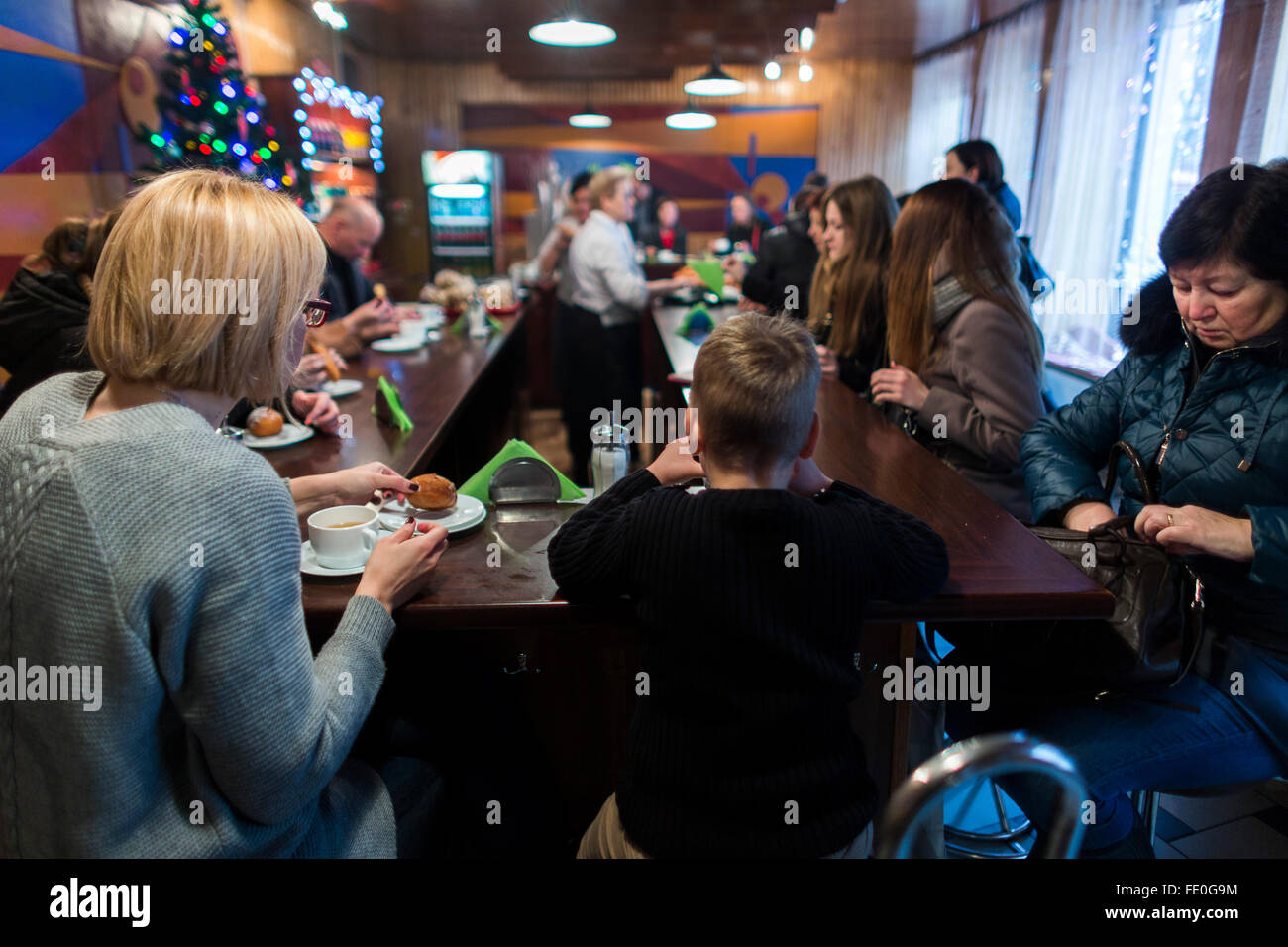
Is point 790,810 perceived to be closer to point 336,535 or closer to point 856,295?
point 336,535

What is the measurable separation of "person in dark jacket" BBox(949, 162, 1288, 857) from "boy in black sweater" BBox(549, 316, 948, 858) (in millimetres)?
557

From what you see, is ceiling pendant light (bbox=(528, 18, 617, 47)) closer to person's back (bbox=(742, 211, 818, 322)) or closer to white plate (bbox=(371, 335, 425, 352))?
person's back (bbox=(742, 211, 818, 322))

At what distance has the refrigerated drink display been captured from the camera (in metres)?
9.77

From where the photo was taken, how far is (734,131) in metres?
11.1

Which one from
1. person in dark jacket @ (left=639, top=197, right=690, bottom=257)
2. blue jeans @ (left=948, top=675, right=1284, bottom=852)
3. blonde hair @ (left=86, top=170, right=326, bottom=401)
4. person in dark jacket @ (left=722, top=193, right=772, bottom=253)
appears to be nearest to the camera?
blonde hair @ (left=86, top=170, right=326, bottom=401)

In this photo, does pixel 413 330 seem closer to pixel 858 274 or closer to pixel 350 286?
pixel 350 286

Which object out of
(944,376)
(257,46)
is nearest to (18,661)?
(944,376)

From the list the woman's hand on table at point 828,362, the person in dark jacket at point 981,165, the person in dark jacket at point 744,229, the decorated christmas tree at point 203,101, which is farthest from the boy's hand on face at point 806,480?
the person in dark jacket at point 744,229

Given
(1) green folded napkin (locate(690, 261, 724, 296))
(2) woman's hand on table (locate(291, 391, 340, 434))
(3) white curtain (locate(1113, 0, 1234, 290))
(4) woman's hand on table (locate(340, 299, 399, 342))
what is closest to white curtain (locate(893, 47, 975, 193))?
(3) white curtain (locate(1113, 0, 1234, 290))

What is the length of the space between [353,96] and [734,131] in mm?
5061

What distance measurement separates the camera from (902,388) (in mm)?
2371

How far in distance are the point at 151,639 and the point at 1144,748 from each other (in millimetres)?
1544

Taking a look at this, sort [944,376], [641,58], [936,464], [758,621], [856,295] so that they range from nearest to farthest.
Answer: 1. [758,621]
2. [936,464]
3. [944,376]
4. [856,295]
5. [641,58]

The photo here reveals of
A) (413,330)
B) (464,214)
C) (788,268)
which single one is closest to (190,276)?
(413,330)
